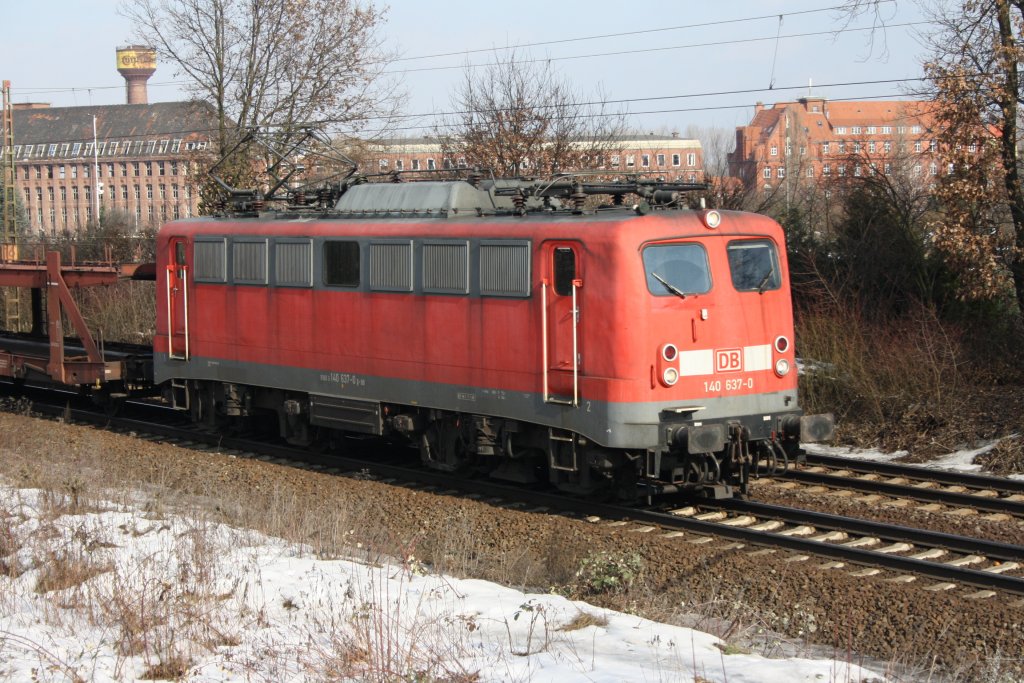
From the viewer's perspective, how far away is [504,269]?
12.7 m

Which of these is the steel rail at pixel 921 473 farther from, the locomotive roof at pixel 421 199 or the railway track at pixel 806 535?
the locomotive roof at pixel 421 199

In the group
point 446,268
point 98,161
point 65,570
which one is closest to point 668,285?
point 446,268

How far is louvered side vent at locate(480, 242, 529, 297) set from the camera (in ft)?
41.0

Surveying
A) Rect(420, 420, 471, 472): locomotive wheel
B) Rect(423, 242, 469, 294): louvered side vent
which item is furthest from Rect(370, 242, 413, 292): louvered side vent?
Rect(420, 420, 471, 472): locomotive wheel

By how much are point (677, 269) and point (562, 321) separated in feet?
4.24

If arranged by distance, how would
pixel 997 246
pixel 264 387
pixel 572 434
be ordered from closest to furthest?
pixel 572 434
pixel 264 387
pixel 997 246

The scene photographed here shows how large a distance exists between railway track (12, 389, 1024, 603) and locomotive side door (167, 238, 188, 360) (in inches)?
157

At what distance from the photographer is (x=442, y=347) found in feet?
44.3

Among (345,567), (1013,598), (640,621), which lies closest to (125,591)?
(345,567)

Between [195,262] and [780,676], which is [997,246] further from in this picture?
[780,676]

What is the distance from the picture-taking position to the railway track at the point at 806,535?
10016 mm

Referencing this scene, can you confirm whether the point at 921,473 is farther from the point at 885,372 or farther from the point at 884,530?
the point at 885,372

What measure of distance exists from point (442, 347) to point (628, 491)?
2709mm

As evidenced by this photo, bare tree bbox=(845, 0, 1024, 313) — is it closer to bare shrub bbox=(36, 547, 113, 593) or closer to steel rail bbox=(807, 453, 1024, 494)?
steel rail bbox=(807, 453, 1024, 494)
